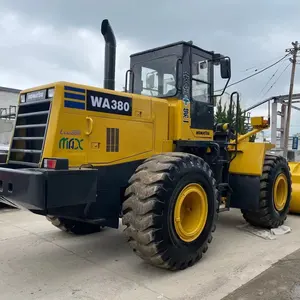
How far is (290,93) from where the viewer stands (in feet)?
67.8

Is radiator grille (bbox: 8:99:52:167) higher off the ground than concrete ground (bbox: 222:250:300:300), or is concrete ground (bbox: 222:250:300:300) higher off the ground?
radiator grille (bbox: 8:99:52:167)

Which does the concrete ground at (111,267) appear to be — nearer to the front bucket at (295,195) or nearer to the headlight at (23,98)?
the front bucket at (295,195)

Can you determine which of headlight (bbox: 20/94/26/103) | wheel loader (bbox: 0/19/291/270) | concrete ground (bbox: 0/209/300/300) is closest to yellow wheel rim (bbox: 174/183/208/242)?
wheel loader (bbox: 0/19/291/270)

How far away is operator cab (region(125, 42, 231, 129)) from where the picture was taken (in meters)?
5.29

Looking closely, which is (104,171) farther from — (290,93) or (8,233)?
(290,93)

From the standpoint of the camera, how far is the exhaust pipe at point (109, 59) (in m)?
5.21

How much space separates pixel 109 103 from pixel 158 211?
57.0 inches

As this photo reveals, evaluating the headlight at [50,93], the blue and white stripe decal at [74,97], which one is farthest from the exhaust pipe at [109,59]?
the headlight at [50,93]

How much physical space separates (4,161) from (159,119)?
2114 millimetres

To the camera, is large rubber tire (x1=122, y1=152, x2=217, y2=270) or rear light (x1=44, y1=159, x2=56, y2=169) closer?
rear light (x1=44, y1=159, x2=56, y2=169)

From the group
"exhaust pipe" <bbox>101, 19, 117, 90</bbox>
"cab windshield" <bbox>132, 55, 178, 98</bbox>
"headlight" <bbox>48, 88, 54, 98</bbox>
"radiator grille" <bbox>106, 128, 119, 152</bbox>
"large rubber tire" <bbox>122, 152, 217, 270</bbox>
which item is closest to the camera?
"large rubber tire" <bbox>122, 152, 217, 270</bbox>

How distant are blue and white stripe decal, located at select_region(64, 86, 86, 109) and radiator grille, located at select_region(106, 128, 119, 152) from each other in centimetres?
48

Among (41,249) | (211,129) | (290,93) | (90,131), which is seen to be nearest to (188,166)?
(90,131)

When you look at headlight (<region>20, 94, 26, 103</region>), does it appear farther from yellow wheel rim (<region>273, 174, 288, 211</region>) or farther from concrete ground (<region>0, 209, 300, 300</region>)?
yellow wheel rim (<region>273, 174, 288, 211</region>)
